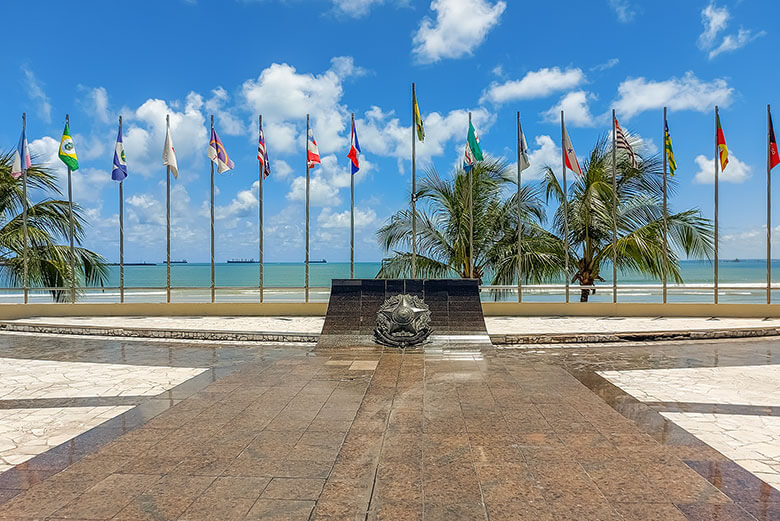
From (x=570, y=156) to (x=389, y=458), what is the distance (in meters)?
11.1

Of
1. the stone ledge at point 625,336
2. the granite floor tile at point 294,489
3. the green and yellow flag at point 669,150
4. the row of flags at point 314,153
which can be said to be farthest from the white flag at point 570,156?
the granite floor tile at point 294,489

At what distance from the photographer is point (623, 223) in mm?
14219

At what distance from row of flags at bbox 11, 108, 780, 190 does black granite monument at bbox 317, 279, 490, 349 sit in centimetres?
420

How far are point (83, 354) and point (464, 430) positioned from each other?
24.4 ft

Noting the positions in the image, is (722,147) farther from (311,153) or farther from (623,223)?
(311,153)

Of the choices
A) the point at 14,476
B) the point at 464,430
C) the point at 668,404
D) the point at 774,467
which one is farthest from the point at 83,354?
the point at 774,467

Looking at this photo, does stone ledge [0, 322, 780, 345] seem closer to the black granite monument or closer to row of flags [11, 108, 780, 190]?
the black granite monument

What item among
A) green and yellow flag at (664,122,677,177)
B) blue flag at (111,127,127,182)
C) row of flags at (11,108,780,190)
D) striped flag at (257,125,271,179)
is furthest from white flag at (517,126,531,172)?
blue flag at (111,127,127,182)

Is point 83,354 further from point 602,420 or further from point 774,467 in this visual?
point 774,467

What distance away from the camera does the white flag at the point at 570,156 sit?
41.4ft

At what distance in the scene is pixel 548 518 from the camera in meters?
2.70

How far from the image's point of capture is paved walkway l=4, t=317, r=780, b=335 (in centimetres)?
1090

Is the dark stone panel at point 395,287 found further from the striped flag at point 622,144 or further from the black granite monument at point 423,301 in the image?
the striped flag at point 622,144

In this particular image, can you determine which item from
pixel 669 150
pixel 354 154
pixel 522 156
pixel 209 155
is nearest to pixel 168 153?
pixel 209 155
